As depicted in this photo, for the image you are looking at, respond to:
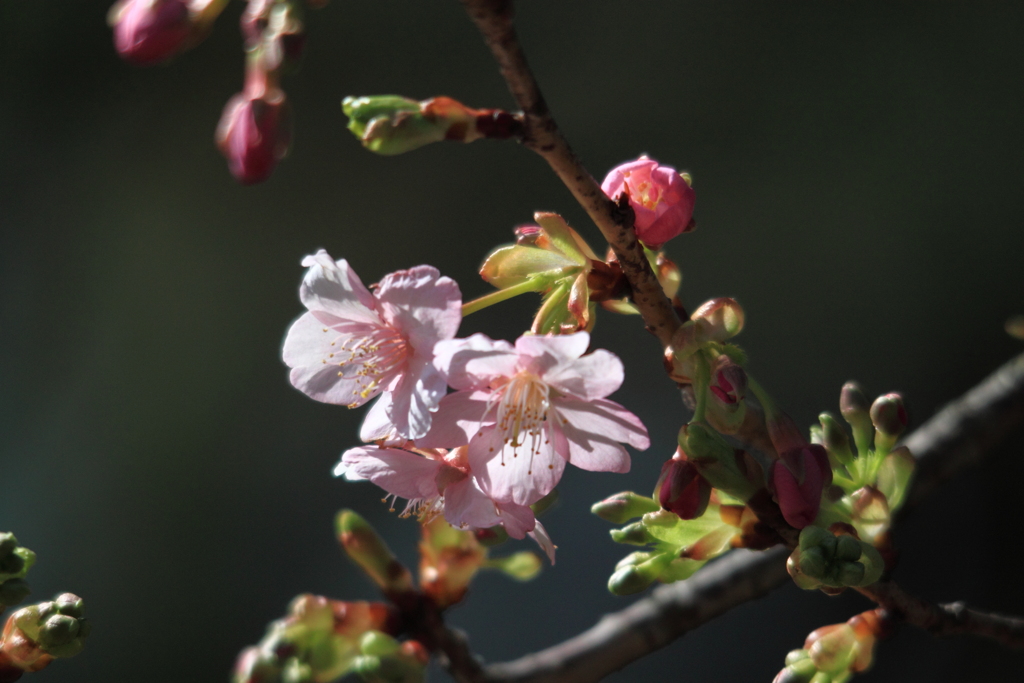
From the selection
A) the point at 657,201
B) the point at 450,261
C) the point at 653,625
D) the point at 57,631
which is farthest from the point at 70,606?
the point at 450,261

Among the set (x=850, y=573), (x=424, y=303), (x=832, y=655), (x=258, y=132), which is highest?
(x=258, y=132)

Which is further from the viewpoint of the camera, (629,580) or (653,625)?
(653,625)

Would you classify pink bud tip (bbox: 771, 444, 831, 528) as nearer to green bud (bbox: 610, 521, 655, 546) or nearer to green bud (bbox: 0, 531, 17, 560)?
green bud (bbox: 610, 521, 655, 546)

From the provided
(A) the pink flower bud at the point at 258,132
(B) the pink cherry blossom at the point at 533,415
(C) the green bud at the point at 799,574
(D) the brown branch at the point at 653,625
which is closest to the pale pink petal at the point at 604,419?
(B) the pink cherry blossom at the point at 533,415

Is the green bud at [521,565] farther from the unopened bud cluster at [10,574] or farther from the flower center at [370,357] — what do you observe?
the unopened bud cluster at [10,574]

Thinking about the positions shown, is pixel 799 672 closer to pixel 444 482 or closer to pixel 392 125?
pixel 444 482
